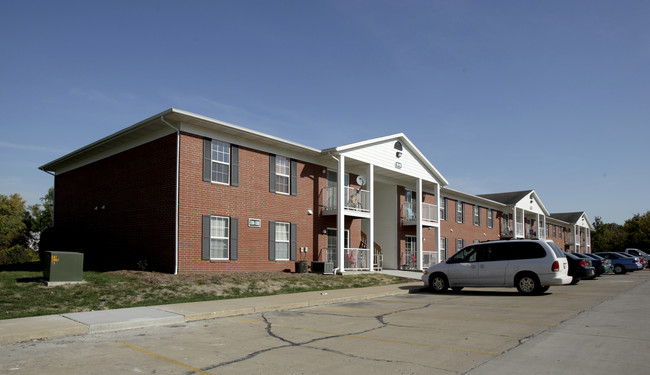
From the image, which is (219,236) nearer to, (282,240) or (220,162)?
(220,162)

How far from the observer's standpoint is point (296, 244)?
73.6 ft

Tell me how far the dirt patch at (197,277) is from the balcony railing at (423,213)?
13.0m

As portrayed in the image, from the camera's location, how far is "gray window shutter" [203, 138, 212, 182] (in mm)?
18875

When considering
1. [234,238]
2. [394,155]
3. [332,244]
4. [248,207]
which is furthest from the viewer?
[394,155]

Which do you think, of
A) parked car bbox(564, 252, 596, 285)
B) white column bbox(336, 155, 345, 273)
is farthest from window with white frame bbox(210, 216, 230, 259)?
parked car bbox(564, 252, 596, 285)

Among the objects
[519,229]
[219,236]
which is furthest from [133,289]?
[519,229]

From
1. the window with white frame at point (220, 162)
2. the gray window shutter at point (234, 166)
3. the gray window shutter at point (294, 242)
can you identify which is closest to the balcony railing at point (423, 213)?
the gray window shutter at point (294, 242)

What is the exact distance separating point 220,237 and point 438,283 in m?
8.46

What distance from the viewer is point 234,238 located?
1958 centimetres

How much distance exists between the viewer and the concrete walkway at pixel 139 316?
9055 mm

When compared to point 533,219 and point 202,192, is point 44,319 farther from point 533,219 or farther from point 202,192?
point 533,219

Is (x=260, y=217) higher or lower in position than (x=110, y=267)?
higher

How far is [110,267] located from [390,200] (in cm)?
1700

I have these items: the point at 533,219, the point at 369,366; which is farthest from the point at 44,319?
the point at 533,219
